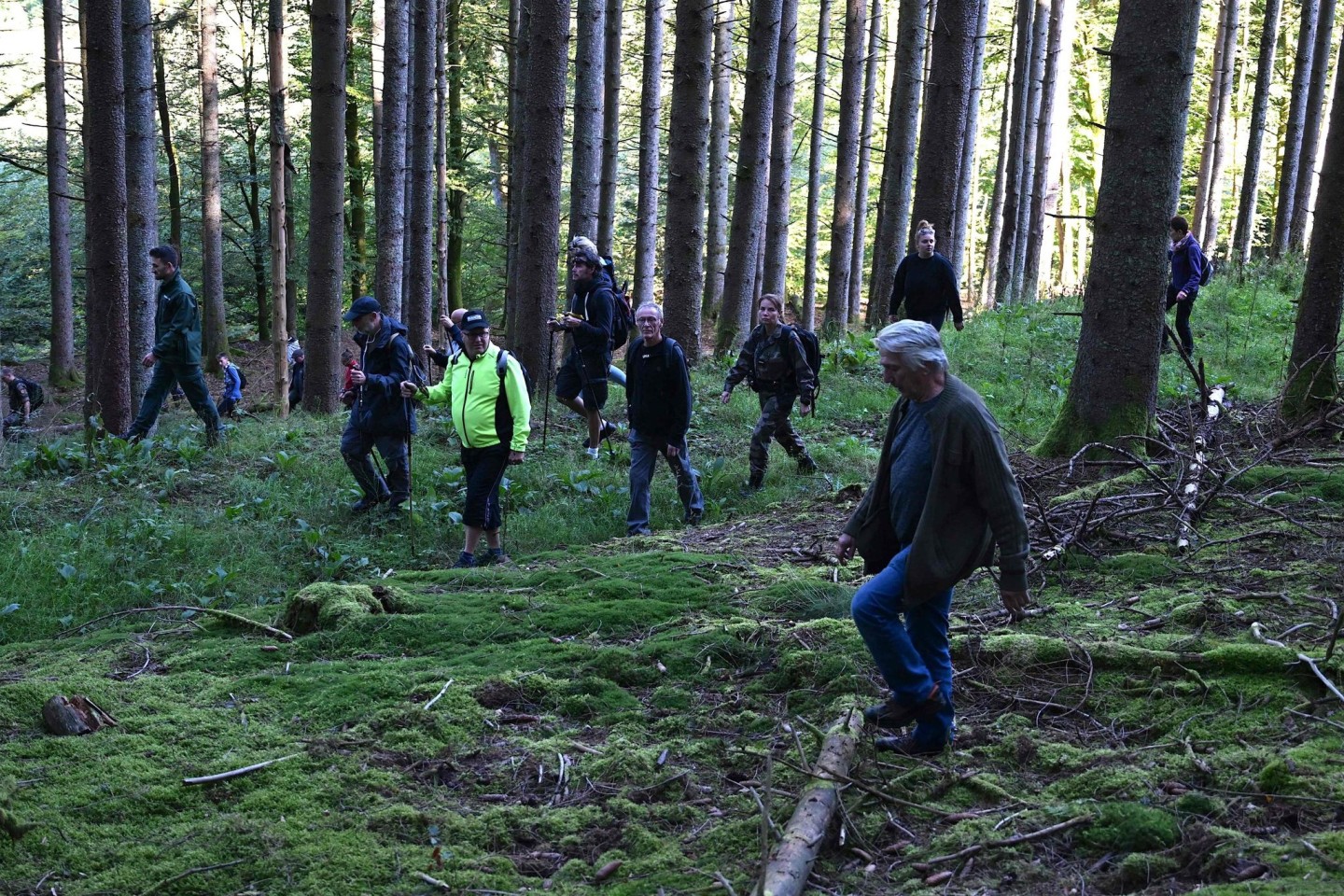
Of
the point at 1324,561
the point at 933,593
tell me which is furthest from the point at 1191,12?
the point at 933,593

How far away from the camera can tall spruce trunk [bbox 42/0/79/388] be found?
20.5 metres

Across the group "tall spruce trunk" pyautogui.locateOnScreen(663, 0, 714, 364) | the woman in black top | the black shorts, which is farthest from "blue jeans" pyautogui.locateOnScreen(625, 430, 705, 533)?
"tall spruce trunk" pyautogui.locateOnScreen(663, 0, 714, 364)

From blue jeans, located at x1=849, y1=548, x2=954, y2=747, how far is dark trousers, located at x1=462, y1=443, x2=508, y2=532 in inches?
208

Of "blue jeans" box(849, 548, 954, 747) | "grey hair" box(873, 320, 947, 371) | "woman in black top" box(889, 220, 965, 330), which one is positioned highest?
"woman in black top" box(889, 220, 965, 330)

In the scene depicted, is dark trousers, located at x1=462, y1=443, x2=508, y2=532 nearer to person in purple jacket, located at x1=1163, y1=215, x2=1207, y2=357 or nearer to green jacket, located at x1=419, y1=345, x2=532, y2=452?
green jacket, located at x1=419, y1=345, x2=532, y2=452

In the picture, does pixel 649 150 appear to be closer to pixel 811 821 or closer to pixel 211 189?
pixel 211 189

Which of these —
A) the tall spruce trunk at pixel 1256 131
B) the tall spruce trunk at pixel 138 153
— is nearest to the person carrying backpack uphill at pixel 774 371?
the tall spruce trunk at pixel 138 153

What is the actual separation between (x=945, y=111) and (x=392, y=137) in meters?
8.77

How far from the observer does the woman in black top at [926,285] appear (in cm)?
1334

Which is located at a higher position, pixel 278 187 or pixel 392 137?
pixel 392 137

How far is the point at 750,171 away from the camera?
723 inches

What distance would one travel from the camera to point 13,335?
32.4 m

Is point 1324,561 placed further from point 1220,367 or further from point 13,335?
point 13,335

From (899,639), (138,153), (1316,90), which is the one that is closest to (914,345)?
(899,639)
